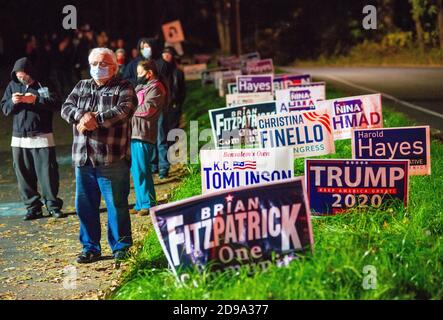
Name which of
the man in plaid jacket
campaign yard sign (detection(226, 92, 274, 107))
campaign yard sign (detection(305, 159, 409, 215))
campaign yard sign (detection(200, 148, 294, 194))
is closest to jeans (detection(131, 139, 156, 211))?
the man in plaid jacket

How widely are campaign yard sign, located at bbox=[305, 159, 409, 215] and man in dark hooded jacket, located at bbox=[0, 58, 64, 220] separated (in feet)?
11.5

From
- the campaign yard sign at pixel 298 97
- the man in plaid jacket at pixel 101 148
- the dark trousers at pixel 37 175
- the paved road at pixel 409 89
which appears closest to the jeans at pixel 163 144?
the campaign yard sign at pixel 298 97

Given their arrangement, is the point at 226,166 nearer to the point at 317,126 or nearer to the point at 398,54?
the point at 317,126

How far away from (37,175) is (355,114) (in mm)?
3935

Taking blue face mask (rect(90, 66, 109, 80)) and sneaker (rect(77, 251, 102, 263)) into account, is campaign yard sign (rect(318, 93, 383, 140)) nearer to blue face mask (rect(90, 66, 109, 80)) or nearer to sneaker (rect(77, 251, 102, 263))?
blue face mask (rect(90, 66, 109, 80))

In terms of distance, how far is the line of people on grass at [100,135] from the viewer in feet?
23.7

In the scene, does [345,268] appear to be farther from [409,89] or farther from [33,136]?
[409,89]

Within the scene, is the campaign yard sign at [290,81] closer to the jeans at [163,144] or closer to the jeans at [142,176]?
the jeans at [163,144]

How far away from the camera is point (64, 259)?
7406 millimetres

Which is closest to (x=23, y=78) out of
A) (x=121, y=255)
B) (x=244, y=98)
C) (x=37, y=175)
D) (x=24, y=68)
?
(x=24, y=68)

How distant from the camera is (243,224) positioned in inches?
215

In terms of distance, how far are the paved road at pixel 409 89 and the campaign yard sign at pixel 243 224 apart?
9371 millimetres
